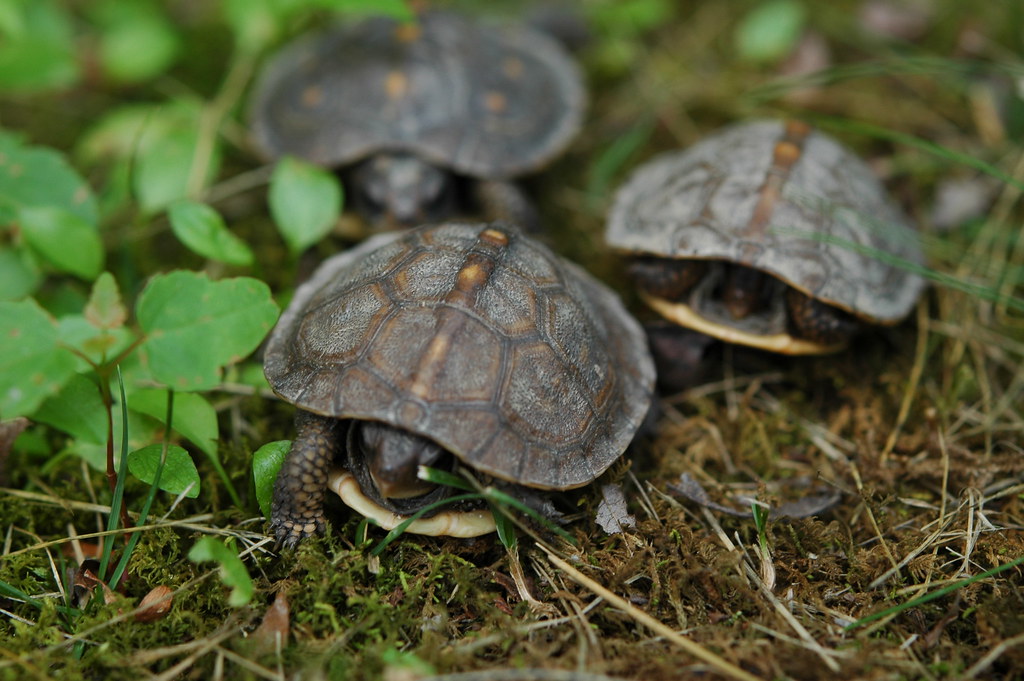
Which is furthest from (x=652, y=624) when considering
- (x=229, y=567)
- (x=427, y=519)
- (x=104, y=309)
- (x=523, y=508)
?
(x=104, y=309)

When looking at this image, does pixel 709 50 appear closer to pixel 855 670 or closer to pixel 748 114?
pixel 748 114

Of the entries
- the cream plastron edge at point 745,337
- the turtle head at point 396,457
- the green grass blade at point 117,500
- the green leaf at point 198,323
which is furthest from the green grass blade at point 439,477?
the cream plastron edge at point 745,337

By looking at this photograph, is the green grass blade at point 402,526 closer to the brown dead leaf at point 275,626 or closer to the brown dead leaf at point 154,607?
the brown dead leaf at point 275,626

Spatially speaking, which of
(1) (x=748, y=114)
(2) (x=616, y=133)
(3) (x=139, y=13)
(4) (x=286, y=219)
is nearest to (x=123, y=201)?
(4) (x=286, y=219)

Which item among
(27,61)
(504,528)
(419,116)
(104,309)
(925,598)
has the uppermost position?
(27,61)

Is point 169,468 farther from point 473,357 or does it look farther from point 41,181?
point 41,181
